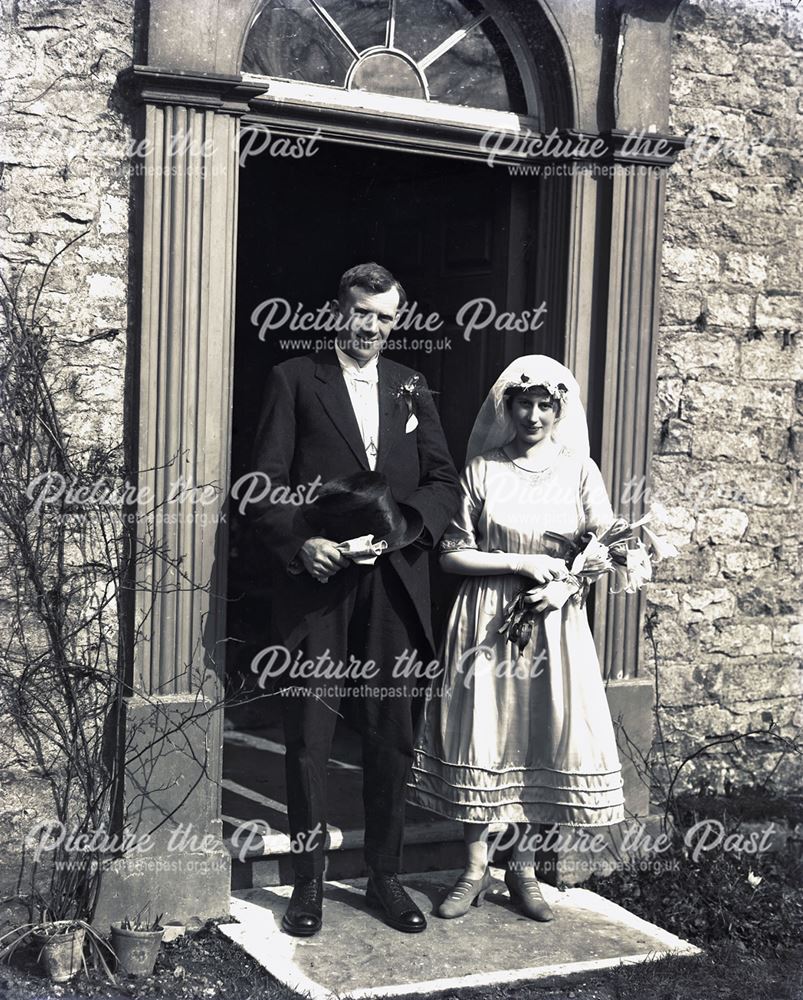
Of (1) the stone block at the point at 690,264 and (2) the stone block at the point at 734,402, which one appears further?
(2) the stone block at the point at 734,402

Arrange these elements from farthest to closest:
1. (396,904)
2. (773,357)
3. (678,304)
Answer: (773,357) → (678,304) → (396,904)

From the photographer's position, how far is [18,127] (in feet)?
14.0

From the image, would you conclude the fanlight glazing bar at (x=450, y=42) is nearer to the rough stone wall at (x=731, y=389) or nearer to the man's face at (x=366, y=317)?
the rough stone wall at (x=731, y=389)

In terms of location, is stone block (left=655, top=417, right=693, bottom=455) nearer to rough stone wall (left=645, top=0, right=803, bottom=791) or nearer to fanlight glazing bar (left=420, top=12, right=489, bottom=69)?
rough stone wall (left=645, top=0, right=803, bottom=791)

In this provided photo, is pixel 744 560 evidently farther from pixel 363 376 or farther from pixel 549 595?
pixel 363 376

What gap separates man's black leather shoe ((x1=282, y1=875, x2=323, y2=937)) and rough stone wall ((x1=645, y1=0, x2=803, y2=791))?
1769 millimetres

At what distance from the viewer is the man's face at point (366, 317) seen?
4477 millimetres

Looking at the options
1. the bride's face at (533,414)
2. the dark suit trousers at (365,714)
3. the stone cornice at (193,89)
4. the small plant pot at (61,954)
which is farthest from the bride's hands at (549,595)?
the stone cornice at (193,89)

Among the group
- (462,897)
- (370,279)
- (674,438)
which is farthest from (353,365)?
(462,897)

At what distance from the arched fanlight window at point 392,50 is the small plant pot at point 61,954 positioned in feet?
9.81

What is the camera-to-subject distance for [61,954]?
13.3ft

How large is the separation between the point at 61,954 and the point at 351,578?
1504 mm

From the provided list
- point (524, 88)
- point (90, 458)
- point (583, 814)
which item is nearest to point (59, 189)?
point (90, 458)

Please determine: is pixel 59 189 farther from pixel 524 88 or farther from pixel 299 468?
pixel 524 88
